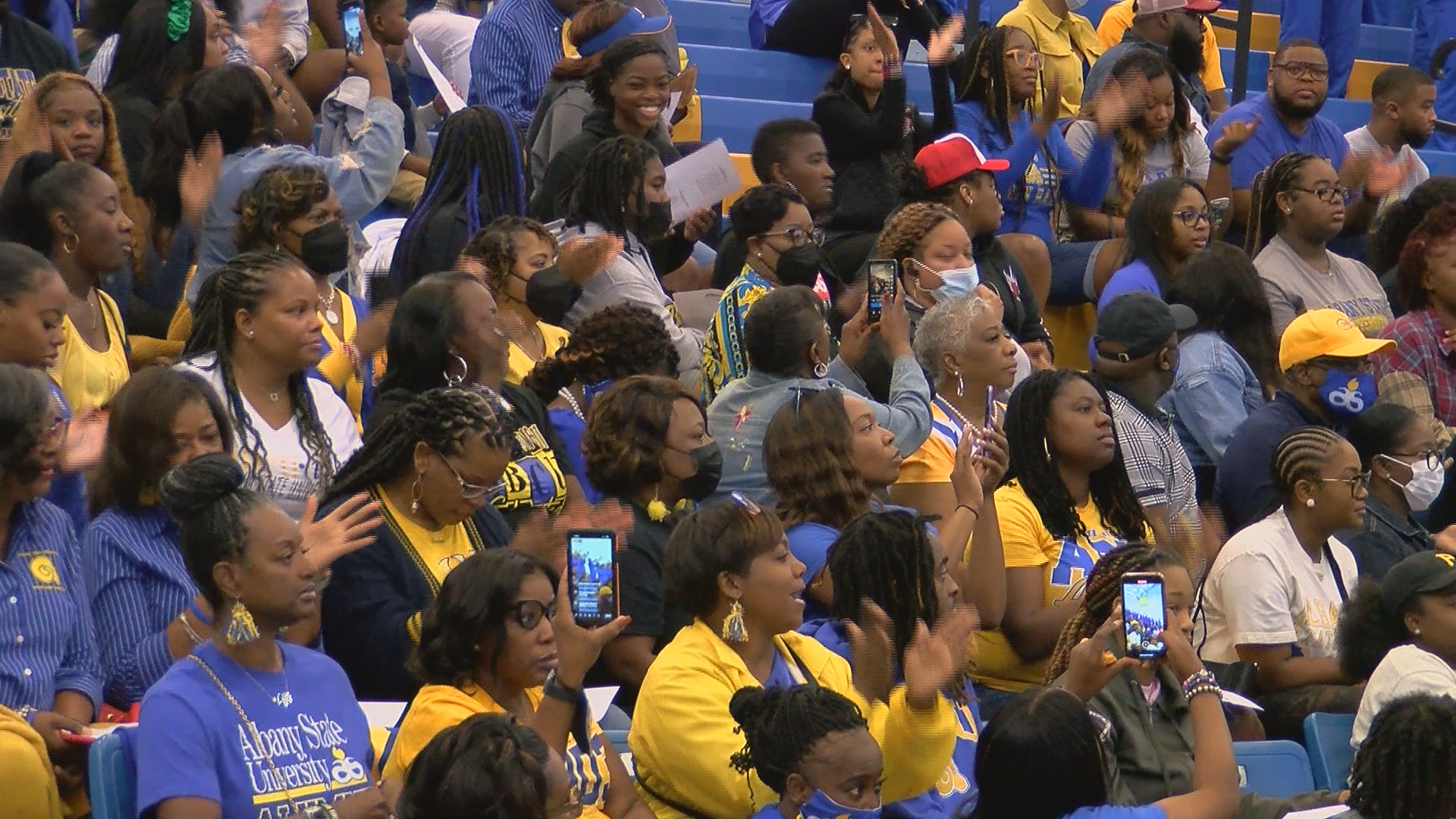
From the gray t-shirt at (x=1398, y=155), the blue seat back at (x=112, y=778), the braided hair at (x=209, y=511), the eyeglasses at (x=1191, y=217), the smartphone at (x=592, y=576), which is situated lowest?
the gray t-shirt at (x=1398, y=155)

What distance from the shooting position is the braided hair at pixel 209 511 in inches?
167

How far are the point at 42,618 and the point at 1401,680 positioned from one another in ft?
10.7

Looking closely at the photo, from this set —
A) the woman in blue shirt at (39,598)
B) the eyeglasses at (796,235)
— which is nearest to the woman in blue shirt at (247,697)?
the woman in blue shirt at (39,598)

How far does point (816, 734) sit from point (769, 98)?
271 inches

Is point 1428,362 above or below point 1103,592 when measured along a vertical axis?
below

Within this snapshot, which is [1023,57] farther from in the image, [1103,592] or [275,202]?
[1103,592]

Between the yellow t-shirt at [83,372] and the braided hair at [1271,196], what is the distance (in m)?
4.86

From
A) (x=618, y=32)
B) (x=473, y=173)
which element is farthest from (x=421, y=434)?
(x=618, y=32)

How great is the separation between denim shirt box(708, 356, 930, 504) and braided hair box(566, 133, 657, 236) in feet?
3.48

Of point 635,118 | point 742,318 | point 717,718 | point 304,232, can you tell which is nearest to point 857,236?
point 635,118

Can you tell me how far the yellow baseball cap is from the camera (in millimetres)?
7301

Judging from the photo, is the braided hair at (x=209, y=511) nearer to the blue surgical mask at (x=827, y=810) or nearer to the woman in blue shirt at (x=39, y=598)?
the woman in blue shirt at (x=39, y=598)

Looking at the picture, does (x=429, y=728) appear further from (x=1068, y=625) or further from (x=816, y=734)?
(x=1068, y=625)

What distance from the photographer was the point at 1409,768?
449 cm
